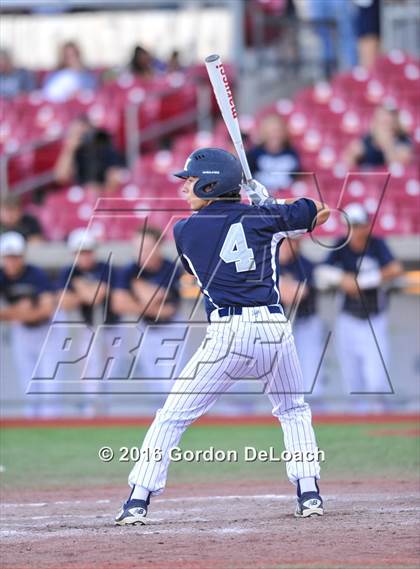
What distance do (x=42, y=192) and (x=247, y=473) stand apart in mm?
8180

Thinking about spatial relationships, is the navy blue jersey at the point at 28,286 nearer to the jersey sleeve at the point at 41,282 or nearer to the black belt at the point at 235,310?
the jersey sleeve at the point at 41,282

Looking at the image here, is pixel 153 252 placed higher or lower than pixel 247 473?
higher

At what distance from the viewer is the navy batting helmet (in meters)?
7.07

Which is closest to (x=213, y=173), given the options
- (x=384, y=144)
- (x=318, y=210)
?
(x=318, y=210)

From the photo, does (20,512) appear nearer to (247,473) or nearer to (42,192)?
(247,473)

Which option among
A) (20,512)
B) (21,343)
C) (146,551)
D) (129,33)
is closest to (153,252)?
(21,343)

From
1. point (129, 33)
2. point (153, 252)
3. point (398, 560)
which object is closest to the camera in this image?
point (398, 560)

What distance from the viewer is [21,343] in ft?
43.2

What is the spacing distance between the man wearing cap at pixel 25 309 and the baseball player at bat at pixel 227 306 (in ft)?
20.0

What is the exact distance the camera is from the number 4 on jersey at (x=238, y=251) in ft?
23.0

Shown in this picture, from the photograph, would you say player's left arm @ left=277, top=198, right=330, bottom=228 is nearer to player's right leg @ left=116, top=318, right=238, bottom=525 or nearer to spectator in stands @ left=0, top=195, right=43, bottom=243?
player's right leg @ left=116, top=318, right=238, bottom=525

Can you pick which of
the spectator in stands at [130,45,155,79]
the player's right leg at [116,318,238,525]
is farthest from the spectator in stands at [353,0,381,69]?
the player's right leg at [116,318,238,525]

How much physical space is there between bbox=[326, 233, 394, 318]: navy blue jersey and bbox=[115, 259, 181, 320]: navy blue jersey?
1501mm

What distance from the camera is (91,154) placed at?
16.1 meters
